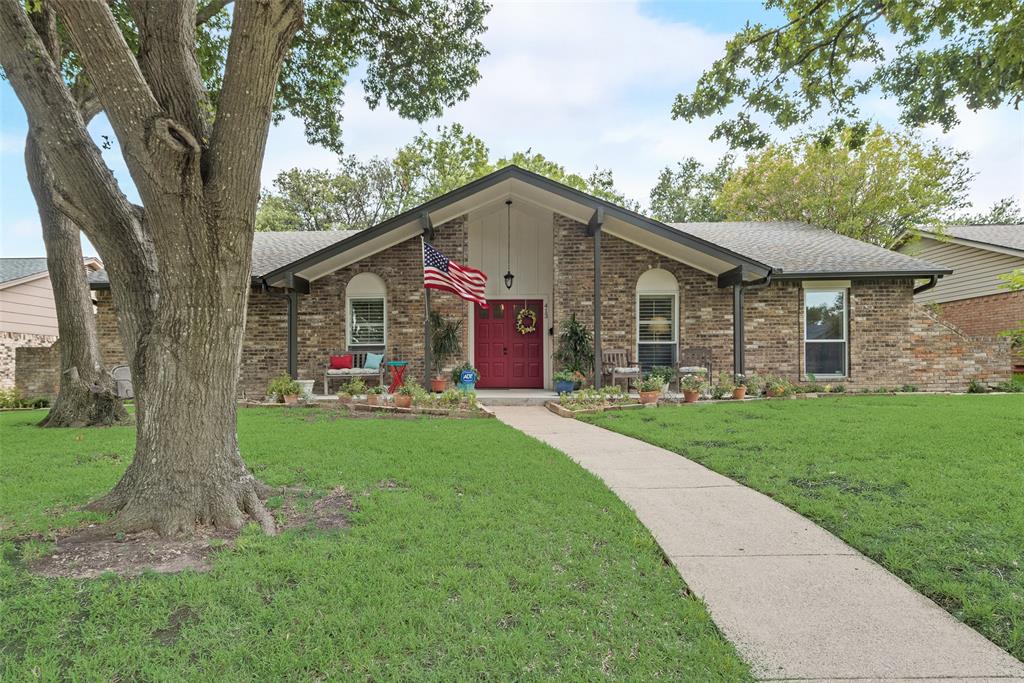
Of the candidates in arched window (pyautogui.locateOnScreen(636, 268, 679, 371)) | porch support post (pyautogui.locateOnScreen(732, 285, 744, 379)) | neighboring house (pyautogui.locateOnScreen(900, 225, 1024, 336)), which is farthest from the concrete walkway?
neighboring house (pyautogui.locateOnScreen(900, 225, 1024, 336))

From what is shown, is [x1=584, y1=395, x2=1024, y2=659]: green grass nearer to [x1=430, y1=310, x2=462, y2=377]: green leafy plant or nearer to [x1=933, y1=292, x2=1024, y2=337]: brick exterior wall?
[x1=430, y1=310, x2=462, y2=377]: green leafy plant

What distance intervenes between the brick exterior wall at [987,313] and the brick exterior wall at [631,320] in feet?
12.6

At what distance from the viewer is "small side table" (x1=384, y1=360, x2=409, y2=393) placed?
11.2 metres

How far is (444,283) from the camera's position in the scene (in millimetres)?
9703

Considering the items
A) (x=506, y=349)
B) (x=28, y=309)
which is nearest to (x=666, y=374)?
(x=506, y=349)

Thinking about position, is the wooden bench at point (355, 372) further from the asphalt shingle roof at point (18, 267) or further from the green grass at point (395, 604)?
the asphalt shingle roof at point (18, 267)

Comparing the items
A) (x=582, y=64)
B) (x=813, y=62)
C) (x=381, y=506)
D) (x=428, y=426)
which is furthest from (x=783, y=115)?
(x=381, y=506)

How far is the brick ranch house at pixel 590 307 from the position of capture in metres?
11.3

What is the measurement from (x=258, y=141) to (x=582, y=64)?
737cm

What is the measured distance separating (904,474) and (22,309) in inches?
843

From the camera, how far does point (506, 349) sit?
12.3 meters

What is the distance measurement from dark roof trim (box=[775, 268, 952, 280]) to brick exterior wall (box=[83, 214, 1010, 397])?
1.36 feet

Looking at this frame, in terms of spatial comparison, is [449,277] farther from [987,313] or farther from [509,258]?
[987,313]

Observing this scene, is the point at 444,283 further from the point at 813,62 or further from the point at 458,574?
the point at 458,574
